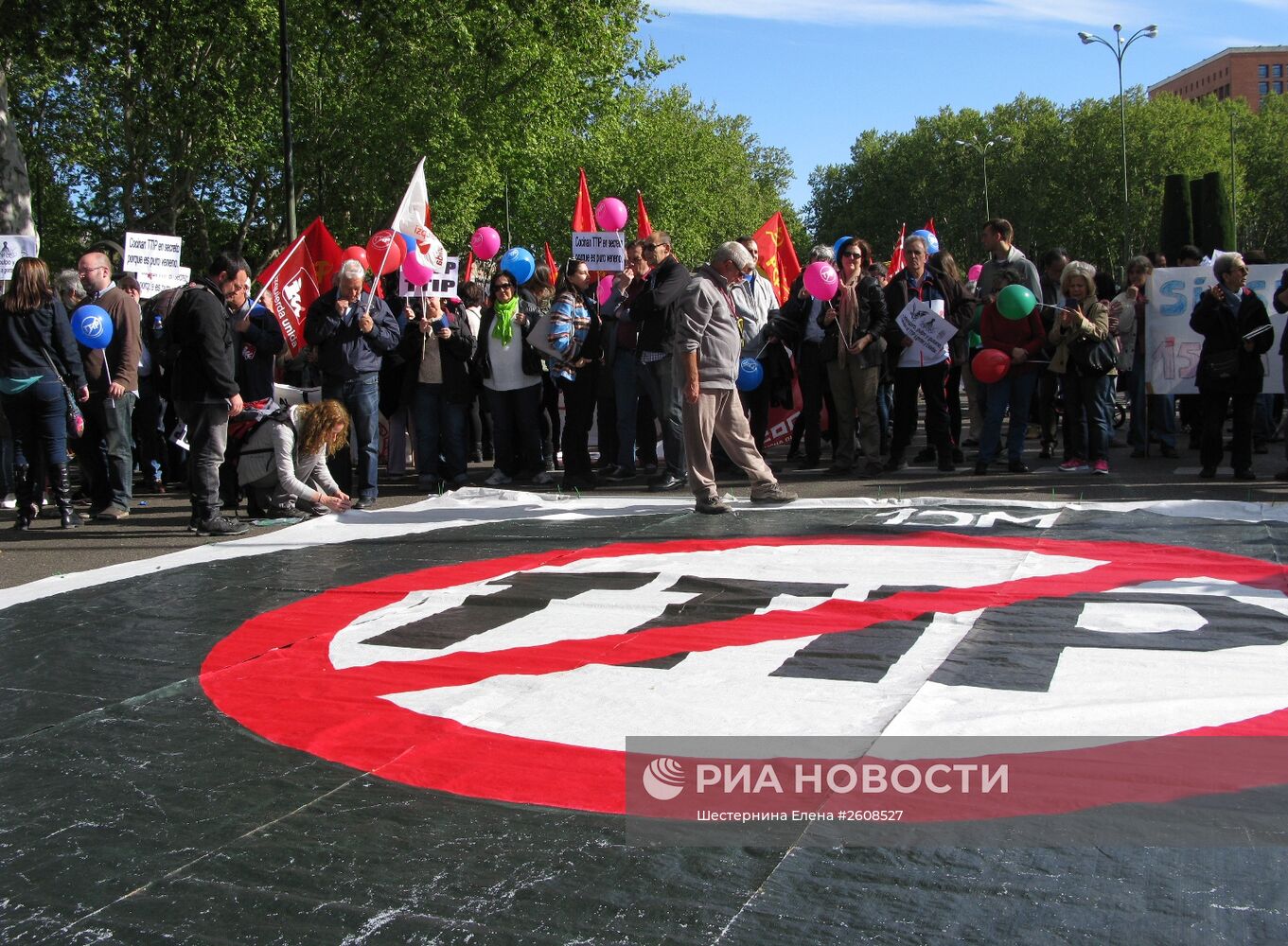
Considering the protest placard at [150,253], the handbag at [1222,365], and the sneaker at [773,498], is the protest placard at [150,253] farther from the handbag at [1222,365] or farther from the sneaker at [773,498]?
the handbag at [1222,365]

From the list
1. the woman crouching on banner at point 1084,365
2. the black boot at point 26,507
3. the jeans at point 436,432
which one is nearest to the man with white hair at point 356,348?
the jeans at point 436,432

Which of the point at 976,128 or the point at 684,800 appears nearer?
the point at 684,800

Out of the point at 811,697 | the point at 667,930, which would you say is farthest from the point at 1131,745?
the point at 667,930

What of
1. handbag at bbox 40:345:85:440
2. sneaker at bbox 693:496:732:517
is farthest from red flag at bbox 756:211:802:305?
handbag at bbox 40:345:85:440

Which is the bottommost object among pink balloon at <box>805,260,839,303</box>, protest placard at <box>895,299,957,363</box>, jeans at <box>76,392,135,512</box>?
jeans at <box>76,392,135,512</box>

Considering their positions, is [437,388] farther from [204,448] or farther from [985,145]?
[985,145]

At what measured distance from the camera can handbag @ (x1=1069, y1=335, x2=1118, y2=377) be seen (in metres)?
10.5

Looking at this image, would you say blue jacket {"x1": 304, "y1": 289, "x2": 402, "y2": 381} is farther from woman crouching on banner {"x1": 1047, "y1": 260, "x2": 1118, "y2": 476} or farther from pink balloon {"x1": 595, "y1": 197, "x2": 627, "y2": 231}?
woman crouching on banner {"x1": 1047, "y1": 260, "x2": 1118, "y2": 476}

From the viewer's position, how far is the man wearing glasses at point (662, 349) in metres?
9.93

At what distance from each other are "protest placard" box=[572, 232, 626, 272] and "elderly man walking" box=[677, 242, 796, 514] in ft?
11.1

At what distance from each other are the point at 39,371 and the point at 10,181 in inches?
390

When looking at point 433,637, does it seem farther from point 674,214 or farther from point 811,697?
point 674,214

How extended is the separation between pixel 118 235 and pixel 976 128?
6549cm

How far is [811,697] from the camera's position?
4.52 m
